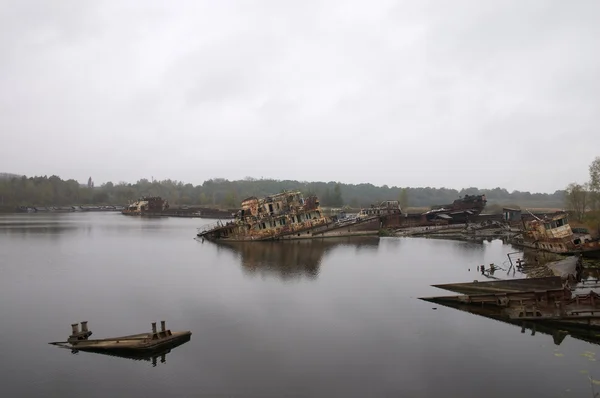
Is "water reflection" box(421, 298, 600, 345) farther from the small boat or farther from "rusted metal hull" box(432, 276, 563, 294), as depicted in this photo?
the small boat

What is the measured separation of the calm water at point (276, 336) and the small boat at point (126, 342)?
0.44 m

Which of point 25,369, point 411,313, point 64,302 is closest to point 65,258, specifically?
point 64,302

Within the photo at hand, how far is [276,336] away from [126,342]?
619 cm

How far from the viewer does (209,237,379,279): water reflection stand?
1309 inches

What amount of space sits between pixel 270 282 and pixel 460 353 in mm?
15224

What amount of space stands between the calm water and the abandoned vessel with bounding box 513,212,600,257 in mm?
5564

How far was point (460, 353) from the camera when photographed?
16.4m

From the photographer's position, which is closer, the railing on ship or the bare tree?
the bare tree

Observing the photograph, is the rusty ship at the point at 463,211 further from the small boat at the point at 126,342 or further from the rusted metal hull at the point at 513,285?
the small boat at the point at 126,342

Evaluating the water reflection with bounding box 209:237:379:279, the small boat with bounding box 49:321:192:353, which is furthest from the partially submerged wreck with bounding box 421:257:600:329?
the small boat with bounding box 49:321:192:353

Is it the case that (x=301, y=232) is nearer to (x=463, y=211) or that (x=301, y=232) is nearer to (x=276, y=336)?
(x=463, y=211)

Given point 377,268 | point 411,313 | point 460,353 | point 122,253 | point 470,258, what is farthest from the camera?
point 122,253

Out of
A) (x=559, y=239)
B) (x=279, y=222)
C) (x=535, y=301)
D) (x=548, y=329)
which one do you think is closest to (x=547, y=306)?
(x=535, y=301)

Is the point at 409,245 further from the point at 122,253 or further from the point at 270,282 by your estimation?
the point at 122,253
